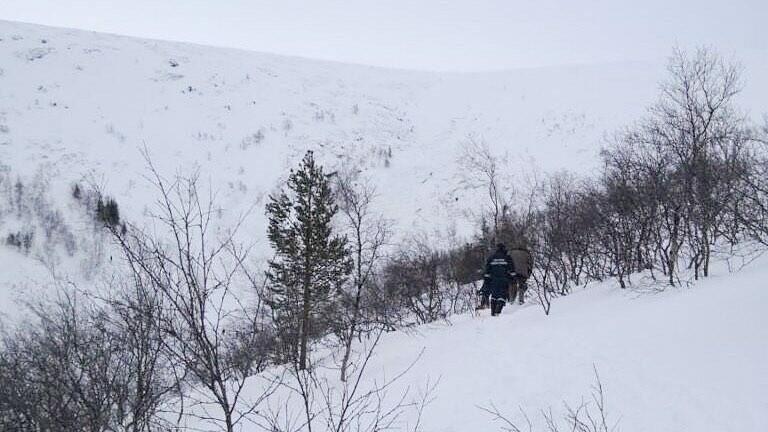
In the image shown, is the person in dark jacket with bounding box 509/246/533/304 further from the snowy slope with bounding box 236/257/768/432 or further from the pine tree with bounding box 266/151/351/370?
the pine tree with bounding box 266/151/351/370

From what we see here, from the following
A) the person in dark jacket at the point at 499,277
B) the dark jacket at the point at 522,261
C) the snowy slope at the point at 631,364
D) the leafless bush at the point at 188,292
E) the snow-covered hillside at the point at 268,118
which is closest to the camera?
the leafless bush at the point at 188,292

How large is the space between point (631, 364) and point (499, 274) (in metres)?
5.38

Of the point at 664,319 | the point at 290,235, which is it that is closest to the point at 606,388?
the point at 664,319

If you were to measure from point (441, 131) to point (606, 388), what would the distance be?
139 feet

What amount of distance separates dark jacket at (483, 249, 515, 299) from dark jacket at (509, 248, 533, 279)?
0.59m

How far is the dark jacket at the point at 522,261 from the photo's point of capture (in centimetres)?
1209

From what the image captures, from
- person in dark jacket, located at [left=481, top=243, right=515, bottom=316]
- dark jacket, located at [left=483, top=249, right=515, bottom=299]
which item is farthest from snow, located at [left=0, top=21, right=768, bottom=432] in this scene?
dark jacket, located at [left=483, top=249, right=515, bottom=299]

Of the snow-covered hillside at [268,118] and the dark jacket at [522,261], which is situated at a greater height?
the snow-covered hillside at [268,118]

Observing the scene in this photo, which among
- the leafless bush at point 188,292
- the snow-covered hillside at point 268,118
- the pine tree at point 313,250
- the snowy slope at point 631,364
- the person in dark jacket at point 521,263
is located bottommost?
the snowy slope at point 631,364

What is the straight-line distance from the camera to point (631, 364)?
18.9 feet

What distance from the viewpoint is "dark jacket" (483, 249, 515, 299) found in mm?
11039

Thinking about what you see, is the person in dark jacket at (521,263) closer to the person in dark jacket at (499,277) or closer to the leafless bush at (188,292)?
the person in dark jacket at (499,277)

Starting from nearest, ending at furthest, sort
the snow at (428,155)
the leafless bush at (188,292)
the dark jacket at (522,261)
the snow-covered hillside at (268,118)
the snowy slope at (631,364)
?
the leafless bush at (188,292) < the snowy slope at (631,364) < the snow at (428,155) < the dark jacket at (522,261) < the snow-covered hillside at (268,118)

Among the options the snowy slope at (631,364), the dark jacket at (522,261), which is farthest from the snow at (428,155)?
the dark jacket at (522,261)
